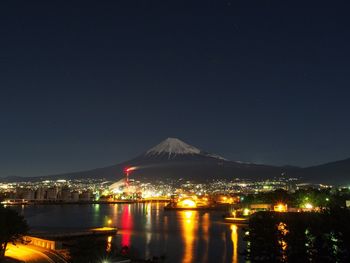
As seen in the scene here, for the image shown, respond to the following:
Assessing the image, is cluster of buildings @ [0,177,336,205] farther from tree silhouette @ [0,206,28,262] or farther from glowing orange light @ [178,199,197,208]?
tree silhouette @ [0,206,28,262]

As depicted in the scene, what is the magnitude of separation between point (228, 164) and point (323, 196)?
132 meters

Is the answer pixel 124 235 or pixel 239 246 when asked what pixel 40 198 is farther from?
pixel 239 246

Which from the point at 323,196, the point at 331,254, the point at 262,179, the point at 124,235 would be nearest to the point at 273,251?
the point at 331,254

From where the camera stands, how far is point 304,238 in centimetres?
1183

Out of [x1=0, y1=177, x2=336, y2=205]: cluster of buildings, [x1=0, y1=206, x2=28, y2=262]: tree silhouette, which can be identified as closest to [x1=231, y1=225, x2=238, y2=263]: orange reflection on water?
[x1=0, y1=206, x2=28, y2=262]: tree silhouette

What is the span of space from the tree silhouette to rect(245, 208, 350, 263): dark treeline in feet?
21.6

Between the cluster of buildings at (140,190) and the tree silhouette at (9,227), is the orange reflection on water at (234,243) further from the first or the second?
the cluster of buildings at (140,190)

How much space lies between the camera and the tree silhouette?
11822 millimetres

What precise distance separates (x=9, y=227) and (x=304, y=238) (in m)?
7.98

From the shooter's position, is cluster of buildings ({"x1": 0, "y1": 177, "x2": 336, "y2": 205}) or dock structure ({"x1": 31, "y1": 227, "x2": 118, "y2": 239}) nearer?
dock structure ({"x1": 31, "y1": 227, "x2": 118, "y2": 239})

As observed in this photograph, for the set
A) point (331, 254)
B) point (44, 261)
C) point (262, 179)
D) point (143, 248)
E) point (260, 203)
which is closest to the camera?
point (331, 254)

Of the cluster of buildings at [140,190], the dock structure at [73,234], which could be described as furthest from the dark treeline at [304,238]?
the cluster of buildings at [140,190]

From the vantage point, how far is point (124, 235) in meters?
24.5

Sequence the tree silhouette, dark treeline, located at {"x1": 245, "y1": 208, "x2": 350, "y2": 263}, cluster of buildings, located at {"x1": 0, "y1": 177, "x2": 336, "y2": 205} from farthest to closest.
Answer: cluster of buildings, located at {"x1": 0, "y1": 177, "x2": 336, "y2": 205}, the tree silhouette, dark treeline, located at {"x1": 245, "y1": 208, "x2": 350, "y2": 263}
